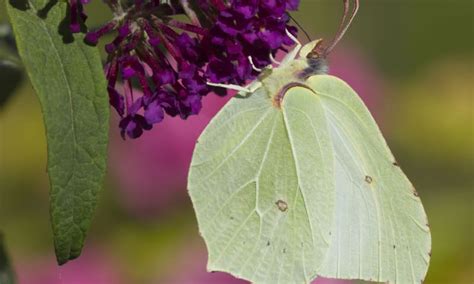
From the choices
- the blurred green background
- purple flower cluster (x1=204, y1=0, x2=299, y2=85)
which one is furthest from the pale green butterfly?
the blurred green background

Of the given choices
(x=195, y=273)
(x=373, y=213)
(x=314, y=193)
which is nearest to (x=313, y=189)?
(x=314, y=193)

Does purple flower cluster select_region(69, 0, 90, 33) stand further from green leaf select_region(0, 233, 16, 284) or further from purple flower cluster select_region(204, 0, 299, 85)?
green leaf select_region(0, 233, 16, 284)

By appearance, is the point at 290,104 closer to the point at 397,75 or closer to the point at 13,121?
the point at 13,121

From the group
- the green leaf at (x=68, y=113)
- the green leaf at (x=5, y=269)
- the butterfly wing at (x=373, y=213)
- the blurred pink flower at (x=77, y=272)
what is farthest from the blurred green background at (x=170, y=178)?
the butterfly wing at (x=373, y=213)

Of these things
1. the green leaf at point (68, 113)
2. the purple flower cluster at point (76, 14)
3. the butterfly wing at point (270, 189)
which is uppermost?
the purple flower cluster at point (76, 14)

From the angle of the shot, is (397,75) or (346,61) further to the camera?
(397,75)

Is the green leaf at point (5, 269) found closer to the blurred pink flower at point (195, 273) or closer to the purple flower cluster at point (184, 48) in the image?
the purple flower cluster at point (184, 48)

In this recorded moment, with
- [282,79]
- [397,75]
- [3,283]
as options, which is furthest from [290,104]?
[397,75]
